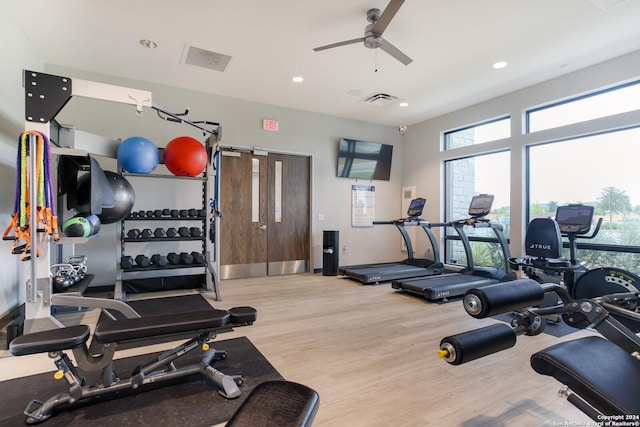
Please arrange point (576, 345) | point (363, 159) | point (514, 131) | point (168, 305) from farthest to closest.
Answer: point (363, 159), point (514, 131), point (168, 305), point (576, 345)

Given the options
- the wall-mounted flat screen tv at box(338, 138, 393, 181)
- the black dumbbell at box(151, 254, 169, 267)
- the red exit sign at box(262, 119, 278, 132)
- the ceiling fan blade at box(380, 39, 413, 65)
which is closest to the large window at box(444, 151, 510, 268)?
the wall-mounted flat screen tv at box(338, 138, 393, 181)

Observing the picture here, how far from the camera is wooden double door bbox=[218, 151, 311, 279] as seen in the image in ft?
18.3

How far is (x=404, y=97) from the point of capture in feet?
18.1

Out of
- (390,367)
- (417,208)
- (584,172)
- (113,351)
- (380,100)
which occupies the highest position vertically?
(380,100)

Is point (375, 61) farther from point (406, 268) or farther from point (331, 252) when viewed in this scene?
point (406, 268)

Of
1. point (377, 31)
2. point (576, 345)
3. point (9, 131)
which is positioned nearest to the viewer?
point (576, 345)

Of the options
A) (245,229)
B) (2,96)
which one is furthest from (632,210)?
(2,96)

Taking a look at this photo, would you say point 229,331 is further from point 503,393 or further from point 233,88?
point 233,88

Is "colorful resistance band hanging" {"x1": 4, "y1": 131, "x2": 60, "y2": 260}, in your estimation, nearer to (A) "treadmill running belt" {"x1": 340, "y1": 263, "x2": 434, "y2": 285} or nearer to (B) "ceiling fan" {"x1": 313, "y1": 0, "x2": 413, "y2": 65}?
(B) "ceiling fan" {"x1": 313, "y1": 0, "x2": 413, "y2": 65}

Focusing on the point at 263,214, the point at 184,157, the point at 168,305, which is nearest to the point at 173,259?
the point at 168,305

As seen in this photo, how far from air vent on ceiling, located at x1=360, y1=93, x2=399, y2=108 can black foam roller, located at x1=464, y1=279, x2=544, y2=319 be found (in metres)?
4.73

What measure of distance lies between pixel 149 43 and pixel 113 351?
3.60m

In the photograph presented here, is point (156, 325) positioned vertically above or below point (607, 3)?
below

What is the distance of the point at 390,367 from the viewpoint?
7.75ft
